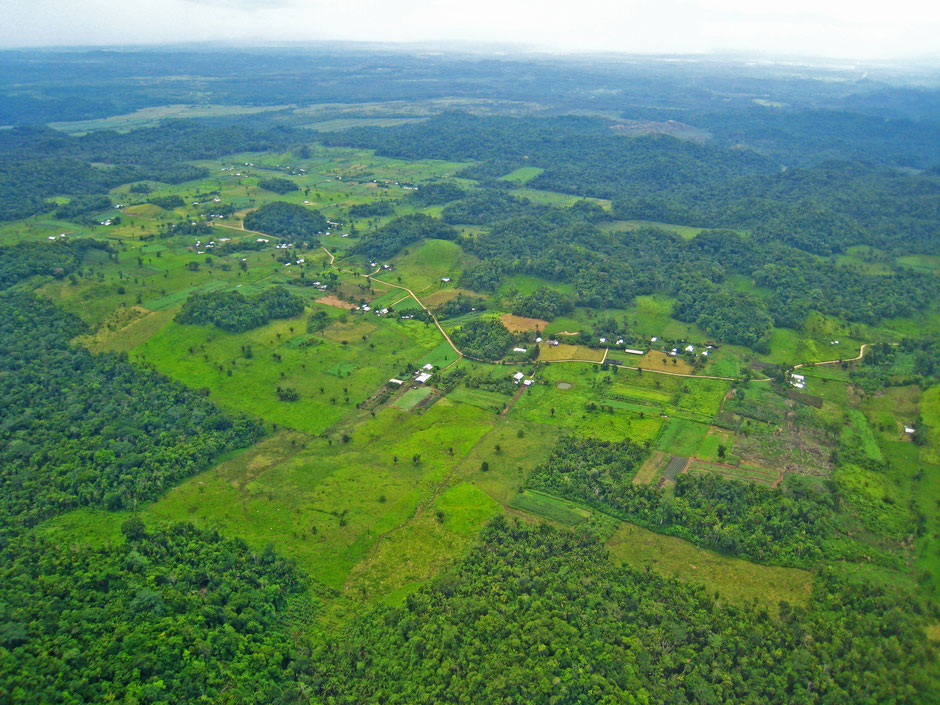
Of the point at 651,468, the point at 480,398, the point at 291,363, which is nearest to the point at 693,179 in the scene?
the point at 480,398

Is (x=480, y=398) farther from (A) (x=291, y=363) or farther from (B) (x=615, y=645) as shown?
(B) (x=615, y=645)

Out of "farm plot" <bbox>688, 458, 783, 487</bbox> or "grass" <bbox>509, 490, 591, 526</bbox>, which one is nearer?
"grass" <bbox>509, 490, 591, 526</bbox>

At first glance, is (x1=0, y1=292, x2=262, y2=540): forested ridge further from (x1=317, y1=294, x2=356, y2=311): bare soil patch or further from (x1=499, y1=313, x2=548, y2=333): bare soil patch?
(x1=499, y1=313, x2=548, y2=333): bare soil patch

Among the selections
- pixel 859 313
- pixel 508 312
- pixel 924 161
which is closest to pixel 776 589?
pixel 508 312

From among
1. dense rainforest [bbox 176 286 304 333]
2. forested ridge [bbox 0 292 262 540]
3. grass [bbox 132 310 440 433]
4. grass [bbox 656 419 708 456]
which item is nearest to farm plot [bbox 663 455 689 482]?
grass [bbox 656 419 708 456]

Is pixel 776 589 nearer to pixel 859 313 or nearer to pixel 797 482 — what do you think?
pixel 797 482

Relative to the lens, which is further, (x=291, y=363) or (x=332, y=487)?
(x=291, y=363)
